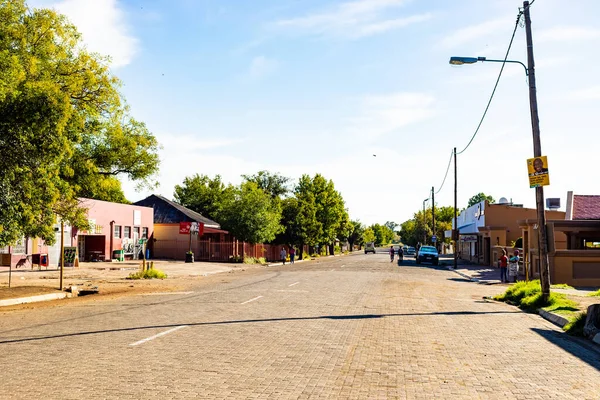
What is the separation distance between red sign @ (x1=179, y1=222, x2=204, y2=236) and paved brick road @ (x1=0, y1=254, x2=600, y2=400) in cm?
3403

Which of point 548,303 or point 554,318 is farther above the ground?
point 548,303

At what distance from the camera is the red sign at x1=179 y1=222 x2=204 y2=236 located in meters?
49.6

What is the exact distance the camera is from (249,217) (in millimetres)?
52219

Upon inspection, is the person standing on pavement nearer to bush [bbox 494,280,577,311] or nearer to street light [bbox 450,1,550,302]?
bush [bbox 494,280,577,311]

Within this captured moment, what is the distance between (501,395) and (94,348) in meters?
6.16

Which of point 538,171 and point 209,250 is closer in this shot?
point 538,171

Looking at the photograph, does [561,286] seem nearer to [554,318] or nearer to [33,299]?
[554,318]

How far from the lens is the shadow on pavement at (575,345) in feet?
30.6

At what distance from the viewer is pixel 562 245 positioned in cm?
3972

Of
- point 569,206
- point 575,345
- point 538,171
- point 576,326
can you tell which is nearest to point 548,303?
point 538,171

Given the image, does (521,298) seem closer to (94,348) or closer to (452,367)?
(452,367)

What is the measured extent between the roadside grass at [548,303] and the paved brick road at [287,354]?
58 cm

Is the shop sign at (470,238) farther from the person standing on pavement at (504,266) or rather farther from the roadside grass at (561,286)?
the roadside grass at (561,286)

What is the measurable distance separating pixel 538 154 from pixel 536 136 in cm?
59
